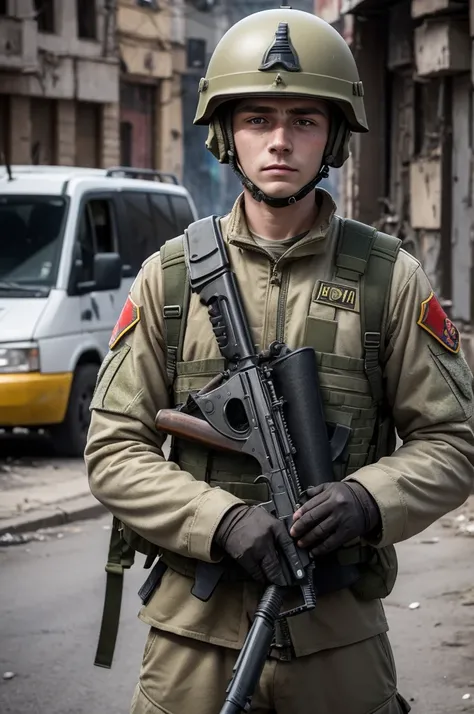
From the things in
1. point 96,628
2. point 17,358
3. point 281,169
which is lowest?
point 96,628

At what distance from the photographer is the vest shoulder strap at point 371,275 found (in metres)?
2.94

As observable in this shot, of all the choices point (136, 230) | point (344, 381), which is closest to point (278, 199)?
point (344, 381)

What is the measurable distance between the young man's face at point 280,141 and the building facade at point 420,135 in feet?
36.1

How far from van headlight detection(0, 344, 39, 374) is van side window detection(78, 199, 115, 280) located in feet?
3.16

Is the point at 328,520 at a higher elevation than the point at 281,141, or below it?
below

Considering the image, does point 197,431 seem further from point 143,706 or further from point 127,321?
point 143,706

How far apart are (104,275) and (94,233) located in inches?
32.9

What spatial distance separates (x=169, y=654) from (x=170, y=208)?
34.6ft

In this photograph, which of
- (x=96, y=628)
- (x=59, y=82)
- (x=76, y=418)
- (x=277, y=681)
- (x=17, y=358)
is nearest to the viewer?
(x=277, y=681)

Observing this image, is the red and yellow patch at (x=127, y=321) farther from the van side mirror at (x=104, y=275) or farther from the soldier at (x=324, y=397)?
the van side mirror at (x=104, y=275)

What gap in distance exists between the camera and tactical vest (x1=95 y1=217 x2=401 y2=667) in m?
2.93

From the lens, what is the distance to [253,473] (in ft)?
9.64

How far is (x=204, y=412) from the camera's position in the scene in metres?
2.91

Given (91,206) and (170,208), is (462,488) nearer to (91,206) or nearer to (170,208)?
(91,206)
